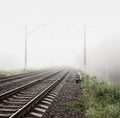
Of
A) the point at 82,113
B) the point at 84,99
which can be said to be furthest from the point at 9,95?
the point at 82,113

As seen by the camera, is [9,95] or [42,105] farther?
[9,95]

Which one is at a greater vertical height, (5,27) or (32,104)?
(5,27)

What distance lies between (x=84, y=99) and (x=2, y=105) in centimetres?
401

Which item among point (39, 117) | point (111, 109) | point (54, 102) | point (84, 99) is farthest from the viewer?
point (84, 99)

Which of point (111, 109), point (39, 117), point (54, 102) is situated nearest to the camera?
point (39, 117)

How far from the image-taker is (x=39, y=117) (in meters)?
8.48

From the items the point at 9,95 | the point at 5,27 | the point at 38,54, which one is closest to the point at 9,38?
the point at 5,27

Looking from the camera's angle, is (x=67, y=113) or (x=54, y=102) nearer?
(x=67, y=113)

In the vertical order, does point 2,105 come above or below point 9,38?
below

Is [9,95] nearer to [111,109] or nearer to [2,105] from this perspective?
[2,105]

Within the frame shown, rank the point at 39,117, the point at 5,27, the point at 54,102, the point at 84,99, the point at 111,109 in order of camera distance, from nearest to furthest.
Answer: the point at 39,117 < the point at 111,109 < the point at 54,102 < the point at 84,99 < the point at 5,27

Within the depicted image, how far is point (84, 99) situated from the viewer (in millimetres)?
12484

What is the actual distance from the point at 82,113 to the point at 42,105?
5.74 ft

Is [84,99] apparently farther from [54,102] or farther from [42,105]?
[42,105]
